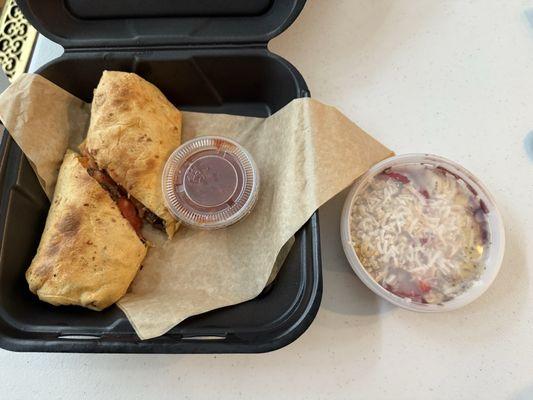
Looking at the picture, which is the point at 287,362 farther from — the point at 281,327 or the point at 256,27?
the point at 256,27

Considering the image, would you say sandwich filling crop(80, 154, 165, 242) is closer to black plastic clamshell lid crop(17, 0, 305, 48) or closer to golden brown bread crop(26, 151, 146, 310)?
golden brown bread crop(26, 151, 146, 310)

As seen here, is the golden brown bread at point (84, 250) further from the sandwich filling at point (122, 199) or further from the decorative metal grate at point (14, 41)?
the decorative metal grate at point (14, 41)

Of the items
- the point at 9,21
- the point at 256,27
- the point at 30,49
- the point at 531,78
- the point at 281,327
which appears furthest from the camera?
the point at 9,21

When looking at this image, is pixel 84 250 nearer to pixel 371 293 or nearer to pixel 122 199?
pixel 122 199

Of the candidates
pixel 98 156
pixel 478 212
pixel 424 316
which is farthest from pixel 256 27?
pixel 424 316

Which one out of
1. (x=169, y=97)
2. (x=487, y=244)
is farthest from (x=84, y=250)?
(x=487, y=244)
